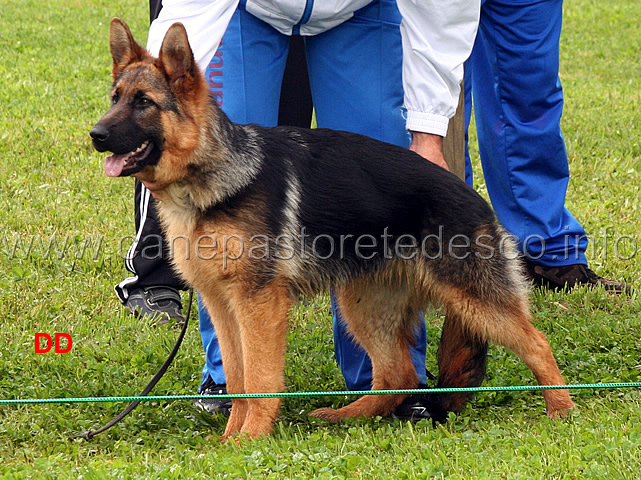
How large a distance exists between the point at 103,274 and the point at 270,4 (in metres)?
2.91

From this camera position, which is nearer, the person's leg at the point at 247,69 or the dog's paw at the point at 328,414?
the person's leg at the point at 247,69

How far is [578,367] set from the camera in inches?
173

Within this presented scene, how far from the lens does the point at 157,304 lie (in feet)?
17.7

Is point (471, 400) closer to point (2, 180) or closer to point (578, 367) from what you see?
point (578, 367)

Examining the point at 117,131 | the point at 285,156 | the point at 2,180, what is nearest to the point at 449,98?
the point at 285,156

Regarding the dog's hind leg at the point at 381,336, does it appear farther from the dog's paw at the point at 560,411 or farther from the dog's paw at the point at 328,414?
the dog's paw at the point at 560,411

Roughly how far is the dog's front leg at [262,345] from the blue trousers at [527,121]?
2.89 m

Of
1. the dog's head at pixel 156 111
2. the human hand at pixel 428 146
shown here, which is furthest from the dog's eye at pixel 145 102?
the human hand at pixel 428 146

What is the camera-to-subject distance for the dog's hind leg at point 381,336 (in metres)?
4.04

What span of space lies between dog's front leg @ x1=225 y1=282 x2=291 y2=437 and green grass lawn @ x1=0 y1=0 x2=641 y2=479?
0.13m

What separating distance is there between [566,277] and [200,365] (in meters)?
2.67

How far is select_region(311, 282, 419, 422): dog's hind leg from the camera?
13.2ft

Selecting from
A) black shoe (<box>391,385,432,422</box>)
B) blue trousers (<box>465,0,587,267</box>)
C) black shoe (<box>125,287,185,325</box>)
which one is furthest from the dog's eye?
blue trousers (<box>465,0,587,267</box>)

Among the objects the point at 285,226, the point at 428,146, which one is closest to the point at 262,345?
the point at 285,226
